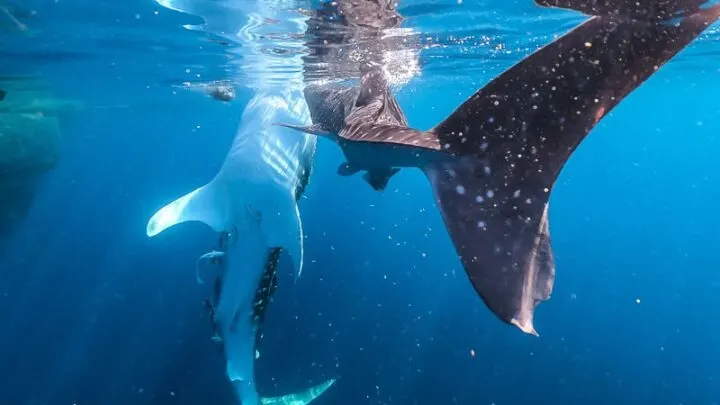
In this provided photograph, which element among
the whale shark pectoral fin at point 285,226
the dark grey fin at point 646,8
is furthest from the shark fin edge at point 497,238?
the whale shark pectoral fin at point 285,226

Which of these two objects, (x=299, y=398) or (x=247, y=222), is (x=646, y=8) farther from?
(x=299, y=398)

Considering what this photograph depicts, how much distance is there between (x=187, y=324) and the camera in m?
19.0

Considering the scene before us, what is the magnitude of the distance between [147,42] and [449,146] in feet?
43.4

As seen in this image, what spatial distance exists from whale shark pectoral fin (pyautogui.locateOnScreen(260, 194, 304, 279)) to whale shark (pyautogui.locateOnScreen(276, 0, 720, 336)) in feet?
13.3

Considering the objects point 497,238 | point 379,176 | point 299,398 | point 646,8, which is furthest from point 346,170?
point 299,398

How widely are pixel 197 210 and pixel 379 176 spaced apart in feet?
15.0

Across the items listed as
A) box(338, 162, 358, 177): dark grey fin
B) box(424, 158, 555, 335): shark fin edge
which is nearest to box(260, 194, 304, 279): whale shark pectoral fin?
box(338, 162, 358, 177): dark grey fin

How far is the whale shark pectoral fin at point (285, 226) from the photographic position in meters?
6.87

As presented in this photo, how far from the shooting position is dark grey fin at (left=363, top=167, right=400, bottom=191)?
311 centimetres

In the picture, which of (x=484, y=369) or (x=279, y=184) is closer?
(x=279, y=184)

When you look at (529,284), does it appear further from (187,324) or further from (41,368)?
(41,368)

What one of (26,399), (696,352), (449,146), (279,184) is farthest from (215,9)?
(696,352)

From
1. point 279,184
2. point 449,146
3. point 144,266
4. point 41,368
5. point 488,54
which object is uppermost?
Result: point 449,146

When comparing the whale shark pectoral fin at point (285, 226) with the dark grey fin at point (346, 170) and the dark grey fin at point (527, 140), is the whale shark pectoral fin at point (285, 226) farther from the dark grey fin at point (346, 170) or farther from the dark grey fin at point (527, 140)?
the dark grey fin at point (527, 140)
